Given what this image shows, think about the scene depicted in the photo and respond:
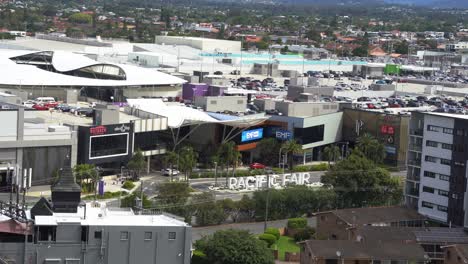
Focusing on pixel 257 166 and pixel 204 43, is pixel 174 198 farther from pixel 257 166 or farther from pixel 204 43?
pixel 204 43

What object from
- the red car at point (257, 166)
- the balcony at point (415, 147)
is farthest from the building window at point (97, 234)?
the red car at point (257, 166)

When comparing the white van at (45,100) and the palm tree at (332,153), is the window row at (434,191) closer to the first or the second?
the palm tree at (332,153)

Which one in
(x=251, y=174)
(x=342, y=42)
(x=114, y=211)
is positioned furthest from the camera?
(x=342, y=42)

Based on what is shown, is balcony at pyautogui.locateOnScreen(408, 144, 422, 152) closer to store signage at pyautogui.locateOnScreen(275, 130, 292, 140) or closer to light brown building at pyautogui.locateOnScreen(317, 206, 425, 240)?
light brown building at pyautogui.locateOnScreen(317, 206, 425, 240)

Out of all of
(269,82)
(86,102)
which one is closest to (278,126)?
(86,102)

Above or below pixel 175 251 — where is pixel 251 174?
below

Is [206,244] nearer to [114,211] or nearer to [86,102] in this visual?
[114,211]

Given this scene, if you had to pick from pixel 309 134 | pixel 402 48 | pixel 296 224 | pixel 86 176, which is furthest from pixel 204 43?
pixel 296 224
